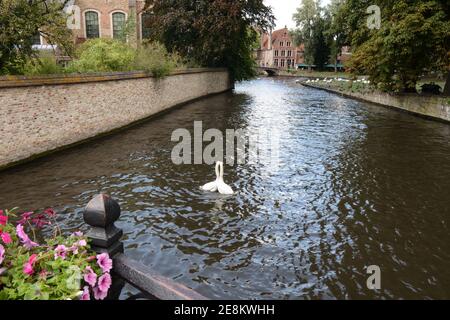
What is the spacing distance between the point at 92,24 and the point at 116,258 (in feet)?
156

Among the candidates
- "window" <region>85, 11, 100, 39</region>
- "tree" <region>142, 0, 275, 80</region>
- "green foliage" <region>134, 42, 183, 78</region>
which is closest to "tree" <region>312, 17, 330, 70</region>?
"tree" <region>142, 0, 275, 80</region>

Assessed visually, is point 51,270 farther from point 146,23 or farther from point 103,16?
point 103,16

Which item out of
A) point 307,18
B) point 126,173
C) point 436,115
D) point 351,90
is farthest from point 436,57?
point 307,18

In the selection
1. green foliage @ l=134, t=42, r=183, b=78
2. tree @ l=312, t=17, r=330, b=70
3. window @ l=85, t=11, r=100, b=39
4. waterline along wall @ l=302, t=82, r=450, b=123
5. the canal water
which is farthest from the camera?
tree @ l=312, t=17, r=330, b=70

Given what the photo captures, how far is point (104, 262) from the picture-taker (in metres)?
3.25

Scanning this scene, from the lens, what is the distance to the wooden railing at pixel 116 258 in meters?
3.15

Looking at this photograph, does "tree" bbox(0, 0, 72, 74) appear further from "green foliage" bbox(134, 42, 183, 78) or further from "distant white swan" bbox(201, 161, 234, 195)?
"distant white swan" bbox(201, 161, 234, 195)

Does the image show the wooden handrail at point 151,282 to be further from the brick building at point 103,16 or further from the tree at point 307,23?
the tree at point 307,23

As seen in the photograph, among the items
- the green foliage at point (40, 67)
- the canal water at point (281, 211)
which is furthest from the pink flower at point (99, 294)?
the green foliage at point (40, 67)

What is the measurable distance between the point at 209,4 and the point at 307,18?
52.0m

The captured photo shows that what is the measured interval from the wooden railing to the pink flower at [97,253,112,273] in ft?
0.68

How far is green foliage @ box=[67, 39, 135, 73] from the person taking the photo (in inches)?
643

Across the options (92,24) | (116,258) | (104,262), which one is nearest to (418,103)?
(116,258)

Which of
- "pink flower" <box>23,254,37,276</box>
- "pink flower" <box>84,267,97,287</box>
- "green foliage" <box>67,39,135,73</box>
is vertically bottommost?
"pink flower" <box>84,267,97,287</box>
